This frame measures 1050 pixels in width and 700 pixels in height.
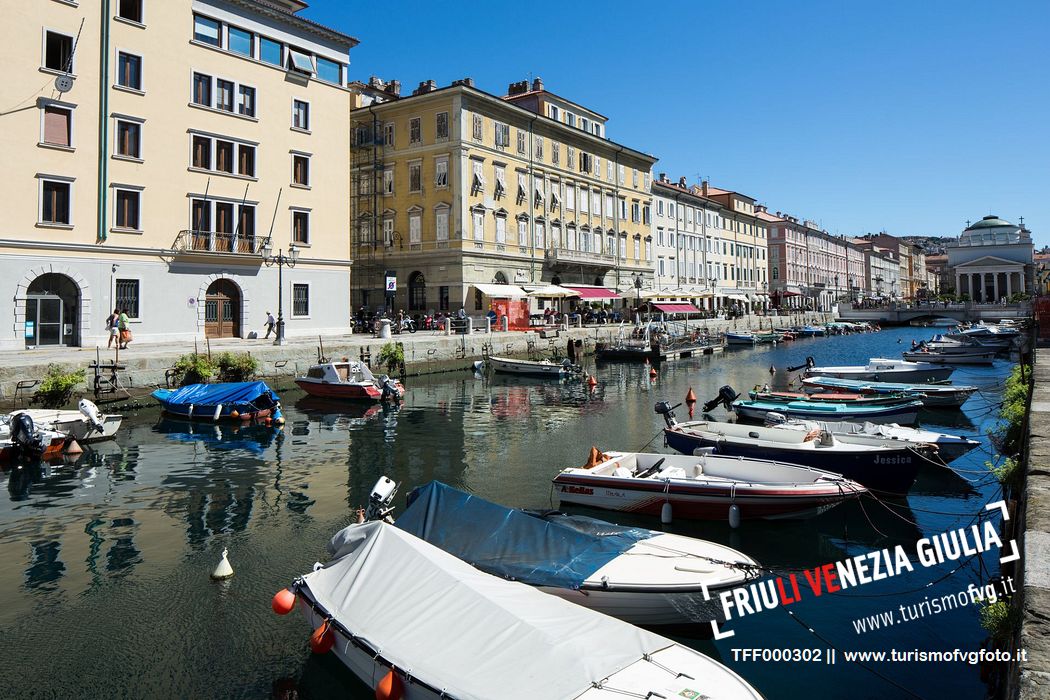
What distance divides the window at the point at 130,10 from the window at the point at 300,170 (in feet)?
32.1

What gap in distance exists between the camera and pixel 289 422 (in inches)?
1003

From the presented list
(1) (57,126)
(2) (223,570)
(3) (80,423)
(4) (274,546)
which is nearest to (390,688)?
(2) (223,570)

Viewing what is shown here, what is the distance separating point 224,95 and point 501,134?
72.1 ft

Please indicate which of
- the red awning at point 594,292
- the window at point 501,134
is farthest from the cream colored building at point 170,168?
the red awning at point 594,292

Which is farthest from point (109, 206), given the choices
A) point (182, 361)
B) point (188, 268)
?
point (182, 361)

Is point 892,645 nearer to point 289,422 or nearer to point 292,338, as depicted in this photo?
point 289,422

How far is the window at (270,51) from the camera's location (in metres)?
38.4

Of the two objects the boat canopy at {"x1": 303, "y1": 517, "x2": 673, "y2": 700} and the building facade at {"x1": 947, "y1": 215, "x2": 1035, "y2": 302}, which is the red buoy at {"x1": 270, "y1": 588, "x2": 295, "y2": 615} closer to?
the boat canopy at {"x1": 303, "y1": 517, "x2": 673, "y2": 700}

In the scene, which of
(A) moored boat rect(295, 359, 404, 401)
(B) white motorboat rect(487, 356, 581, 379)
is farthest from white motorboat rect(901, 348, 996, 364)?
(A) moored boat rect(295, 359, 404, 401)

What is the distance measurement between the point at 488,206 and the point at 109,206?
1037 inches

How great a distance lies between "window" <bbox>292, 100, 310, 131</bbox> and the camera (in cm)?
4025

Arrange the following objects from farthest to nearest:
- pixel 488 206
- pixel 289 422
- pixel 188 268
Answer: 1. pixel 488 206
2. pixel 188 268
3. pixel 289 422

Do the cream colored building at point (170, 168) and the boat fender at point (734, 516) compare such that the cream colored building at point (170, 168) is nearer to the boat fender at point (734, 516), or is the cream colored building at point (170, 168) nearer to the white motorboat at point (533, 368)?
the white motorboat at point (533, 368)

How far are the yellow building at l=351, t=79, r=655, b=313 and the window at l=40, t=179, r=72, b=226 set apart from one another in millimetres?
22476
